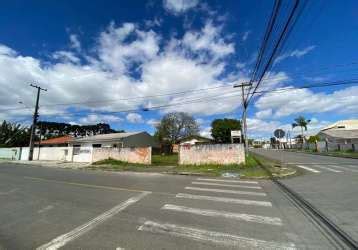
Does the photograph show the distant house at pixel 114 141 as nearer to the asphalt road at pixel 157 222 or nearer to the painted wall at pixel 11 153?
the painted wall at pixel 11 153

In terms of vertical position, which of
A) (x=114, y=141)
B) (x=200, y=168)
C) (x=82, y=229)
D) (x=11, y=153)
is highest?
(x=114, y=141)

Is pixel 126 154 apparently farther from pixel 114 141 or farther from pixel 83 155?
pixel 114 141

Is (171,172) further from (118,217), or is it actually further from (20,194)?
(118,217)

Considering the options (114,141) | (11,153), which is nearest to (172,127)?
(114,141)

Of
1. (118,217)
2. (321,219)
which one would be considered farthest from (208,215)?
(321,219)

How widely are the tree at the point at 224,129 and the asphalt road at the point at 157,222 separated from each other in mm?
56583

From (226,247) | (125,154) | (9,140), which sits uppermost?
(9,140)

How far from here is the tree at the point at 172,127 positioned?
1914 inches

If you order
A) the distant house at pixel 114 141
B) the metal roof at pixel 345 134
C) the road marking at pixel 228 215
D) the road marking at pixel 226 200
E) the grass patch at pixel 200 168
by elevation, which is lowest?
the road marking at pixel 228 215

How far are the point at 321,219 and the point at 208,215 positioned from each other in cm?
263

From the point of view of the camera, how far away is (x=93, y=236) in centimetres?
453

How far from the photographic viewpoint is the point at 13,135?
49188 mm

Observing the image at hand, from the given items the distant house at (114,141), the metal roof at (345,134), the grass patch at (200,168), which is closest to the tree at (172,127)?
the distant house at (114,141)

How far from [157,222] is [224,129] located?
199 ft
